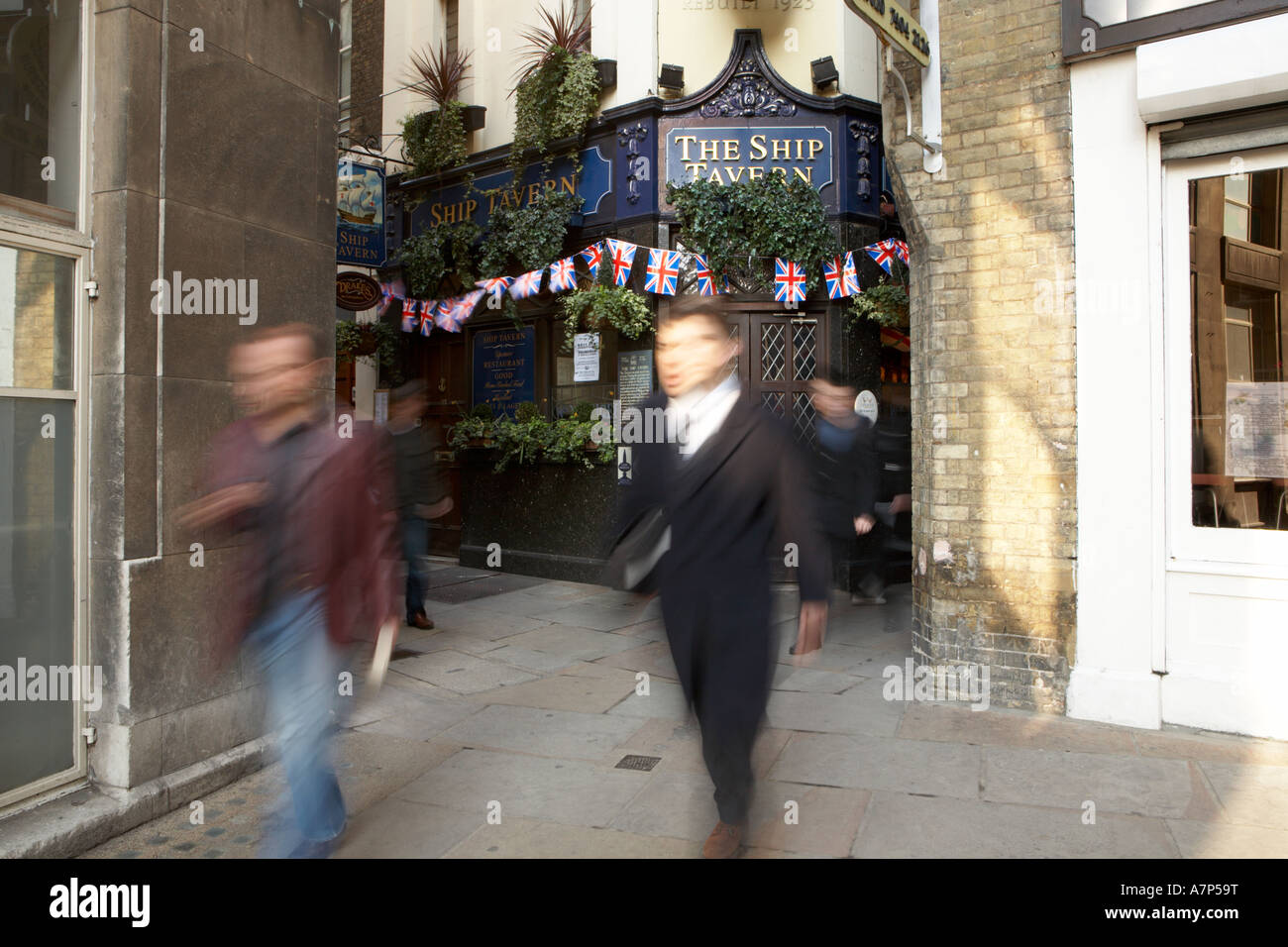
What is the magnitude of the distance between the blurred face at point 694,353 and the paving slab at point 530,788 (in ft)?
6.31

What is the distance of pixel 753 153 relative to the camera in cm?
904

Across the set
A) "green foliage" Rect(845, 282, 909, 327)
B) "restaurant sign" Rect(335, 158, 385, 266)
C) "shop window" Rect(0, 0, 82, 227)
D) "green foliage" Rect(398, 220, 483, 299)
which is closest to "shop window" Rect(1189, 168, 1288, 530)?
"green foliage" Rect(845, 282, 909, 327)

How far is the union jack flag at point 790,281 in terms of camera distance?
28.7 ft

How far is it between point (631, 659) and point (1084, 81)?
15.6ft

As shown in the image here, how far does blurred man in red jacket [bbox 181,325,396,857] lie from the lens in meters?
3.07

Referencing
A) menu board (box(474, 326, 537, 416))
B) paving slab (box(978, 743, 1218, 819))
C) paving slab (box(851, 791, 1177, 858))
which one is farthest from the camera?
menu board (box(474, 326, 537, 416))

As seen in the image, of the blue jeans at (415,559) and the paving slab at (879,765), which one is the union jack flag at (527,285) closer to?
the blue jeans at (415,559)

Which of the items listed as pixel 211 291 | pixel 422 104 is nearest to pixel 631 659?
pixel 211 291

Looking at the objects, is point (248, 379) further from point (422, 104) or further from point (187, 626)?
point (422, 104)

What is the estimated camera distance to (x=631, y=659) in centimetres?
656

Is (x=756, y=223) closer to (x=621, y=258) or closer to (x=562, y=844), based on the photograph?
(x=621, y=258)

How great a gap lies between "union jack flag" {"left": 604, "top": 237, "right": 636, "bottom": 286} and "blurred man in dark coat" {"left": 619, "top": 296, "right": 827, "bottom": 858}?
572 centimetres

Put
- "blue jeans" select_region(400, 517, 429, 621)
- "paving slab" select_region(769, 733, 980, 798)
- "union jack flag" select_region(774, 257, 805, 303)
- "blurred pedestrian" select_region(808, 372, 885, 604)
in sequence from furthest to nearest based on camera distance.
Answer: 1. "union jack flag" select_region(774, 257, 805, 303)
2. "blue jeans" select_region(400, 517, 429, 621)
3. "blurred pedestrian" select_region(808, 372, 885, 604)
4. "paving slab" select_region(769, 733, 980, 798)

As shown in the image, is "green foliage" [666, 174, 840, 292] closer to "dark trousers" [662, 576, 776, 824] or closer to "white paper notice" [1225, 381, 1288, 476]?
"white paper notice" [1225, 381, 1288, 476]
